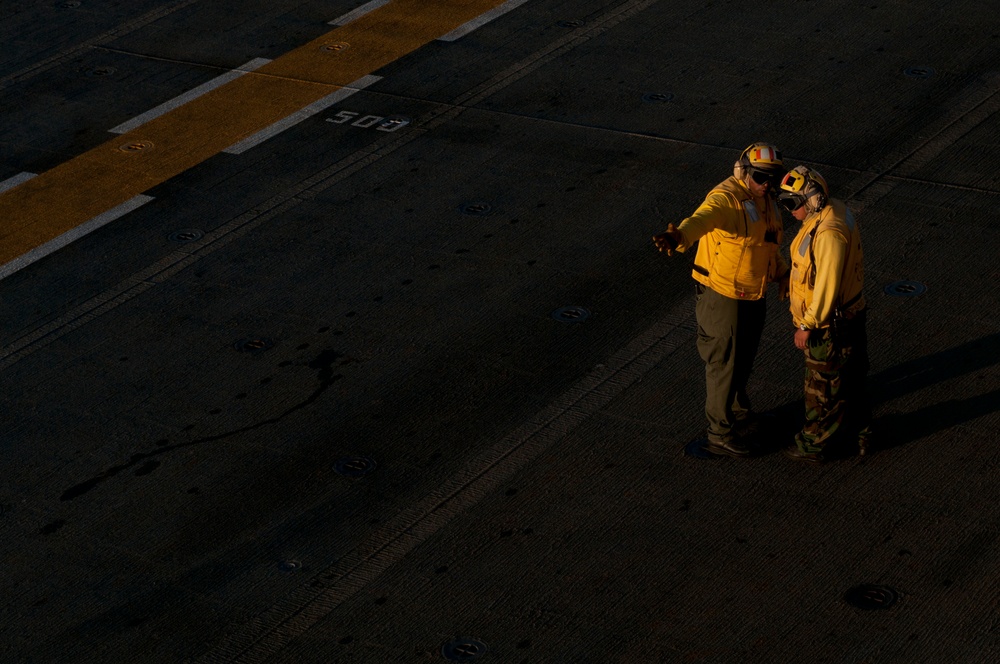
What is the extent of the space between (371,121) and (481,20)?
273 cm

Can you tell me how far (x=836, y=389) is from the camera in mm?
7898

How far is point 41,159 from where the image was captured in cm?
1309

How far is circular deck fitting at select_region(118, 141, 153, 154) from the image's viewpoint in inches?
513

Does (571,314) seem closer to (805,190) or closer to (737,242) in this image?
(737,242)

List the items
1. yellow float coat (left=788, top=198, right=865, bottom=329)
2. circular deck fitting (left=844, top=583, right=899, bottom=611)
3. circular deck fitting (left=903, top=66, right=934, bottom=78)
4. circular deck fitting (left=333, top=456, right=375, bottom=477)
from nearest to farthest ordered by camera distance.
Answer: circular deck fitting (left=844, top=583, right=899, bottom=611) → yellow float coat (left=788, top=198, right=865, bottom=329) → circular deck fitting (left=333, top=456, right=375, bottom=477) → circular deck fitting (left=903, top=66, right=934, bottom=78)

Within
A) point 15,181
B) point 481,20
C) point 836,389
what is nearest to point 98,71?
point 15,181

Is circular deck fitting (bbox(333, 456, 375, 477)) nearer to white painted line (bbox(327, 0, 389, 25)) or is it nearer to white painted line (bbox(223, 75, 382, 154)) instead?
white painted line (bbox(223, 75, 382, 154))

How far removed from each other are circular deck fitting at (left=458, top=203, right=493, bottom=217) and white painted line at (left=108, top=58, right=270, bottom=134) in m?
3.88

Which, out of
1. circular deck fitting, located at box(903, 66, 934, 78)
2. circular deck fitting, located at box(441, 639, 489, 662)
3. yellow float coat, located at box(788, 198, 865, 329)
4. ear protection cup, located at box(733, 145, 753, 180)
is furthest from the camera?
circular deck fitting, located at box(903, 66, 934, 78)

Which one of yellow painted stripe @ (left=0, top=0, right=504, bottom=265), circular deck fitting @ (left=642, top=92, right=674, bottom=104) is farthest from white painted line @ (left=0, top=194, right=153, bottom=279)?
circular deck fitting @ (left=642, top=92, right=674, bottom=104)

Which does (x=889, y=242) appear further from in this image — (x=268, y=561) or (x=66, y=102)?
(x=66, y=102)

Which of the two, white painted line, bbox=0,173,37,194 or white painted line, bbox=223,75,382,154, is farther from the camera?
white painted line, bbox=223,75,382,154

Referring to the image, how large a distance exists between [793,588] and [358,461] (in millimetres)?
2718

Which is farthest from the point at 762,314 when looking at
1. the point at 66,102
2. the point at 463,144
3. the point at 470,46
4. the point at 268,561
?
the point at 66,102
